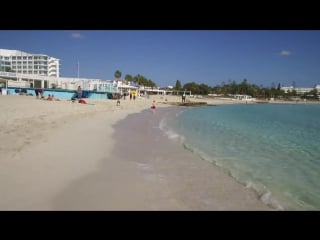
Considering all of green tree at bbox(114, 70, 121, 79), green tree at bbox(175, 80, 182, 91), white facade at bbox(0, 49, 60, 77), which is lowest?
green tree at bbox(175, 80, 182, 91)

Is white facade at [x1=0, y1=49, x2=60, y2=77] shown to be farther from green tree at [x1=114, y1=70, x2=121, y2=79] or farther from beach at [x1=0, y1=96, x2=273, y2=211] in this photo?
beach at [x1=0, y1=96, x2=273, y2=211]

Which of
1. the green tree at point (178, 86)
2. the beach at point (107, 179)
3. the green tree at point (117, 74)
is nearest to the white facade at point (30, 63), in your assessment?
the green tree at point (117, 74)

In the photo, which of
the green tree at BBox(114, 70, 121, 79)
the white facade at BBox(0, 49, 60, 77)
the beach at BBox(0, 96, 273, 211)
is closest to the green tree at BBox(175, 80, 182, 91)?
the green tree at BBox(114, 70, 121, 79)

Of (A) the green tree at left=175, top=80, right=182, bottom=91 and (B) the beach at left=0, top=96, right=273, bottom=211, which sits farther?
(A) the green tree at left=175, top=80, right=182, bottom=91

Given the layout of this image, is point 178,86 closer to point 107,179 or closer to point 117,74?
point 117,74

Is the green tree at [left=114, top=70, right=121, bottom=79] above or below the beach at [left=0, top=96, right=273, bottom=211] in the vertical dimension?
above

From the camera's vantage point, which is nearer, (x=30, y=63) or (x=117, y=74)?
(x=117, y=74)

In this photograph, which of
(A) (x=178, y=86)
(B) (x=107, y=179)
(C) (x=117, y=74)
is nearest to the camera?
(B) (x=107, y=179)

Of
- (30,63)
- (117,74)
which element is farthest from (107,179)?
(30,63)

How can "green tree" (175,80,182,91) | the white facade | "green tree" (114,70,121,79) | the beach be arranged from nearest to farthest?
the beach
"green tree" (114,70,121,79)
"green tree" (175,80,182,91)
the white facade

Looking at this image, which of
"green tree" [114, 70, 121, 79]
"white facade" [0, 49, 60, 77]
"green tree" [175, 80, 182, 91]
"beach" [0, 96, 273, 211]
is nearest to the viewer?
"beach" [0, 96, 273, 211]
